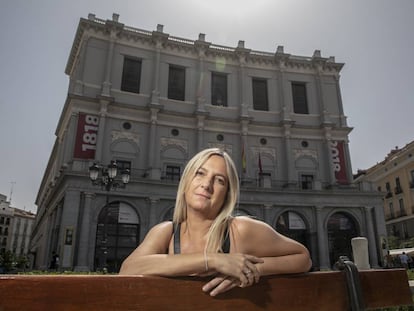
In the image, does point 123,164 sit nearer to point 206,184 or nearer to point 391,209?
point 206,184

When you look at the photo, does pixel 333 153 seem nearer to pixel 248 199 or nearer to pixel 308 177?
pixel 308 177

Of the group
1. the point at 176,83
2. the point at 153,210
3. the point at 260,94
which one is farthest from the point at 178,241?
the point at 260,94

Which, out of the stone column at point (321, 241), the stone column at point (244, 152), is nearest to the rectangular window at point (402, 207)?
the stone column at point (321, 241)

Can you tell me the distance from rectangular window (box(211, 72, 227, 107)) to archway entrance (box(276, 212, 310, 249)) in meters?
10.9

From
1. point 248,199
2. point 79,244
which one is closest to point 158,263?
point 79,244

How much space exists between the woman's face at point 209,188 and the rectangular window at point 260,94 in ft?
91.1

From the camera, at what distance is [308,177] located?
90.1 ft

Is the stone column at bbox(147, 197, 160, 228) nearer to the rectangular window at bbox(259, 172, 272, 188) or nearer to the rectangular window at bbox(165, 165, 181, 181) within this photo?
the rectangular window at bbox(165, 165, 181, 181)

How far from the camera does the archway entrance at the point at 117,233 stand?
66.4 feet

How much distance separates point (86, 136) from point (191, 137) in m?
7.95

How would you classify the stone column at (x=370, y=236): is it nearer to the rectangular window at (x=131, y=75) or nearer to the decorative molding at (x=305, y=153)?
the decorative molding at (x=305, y=153)

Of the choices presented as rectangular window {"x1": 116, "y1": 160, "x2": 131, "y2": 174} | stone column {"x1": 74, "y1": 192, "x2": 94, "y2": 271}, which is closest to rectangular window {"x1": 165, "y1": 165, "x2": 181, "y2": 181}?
rectangular window {"x1": 116, "y1": 160, "x2": 131, "y2": 174}

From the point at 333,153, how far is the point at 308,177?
326 centimetres

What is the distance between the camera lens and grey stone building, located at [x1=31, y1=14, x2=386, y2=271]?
21000 mm
